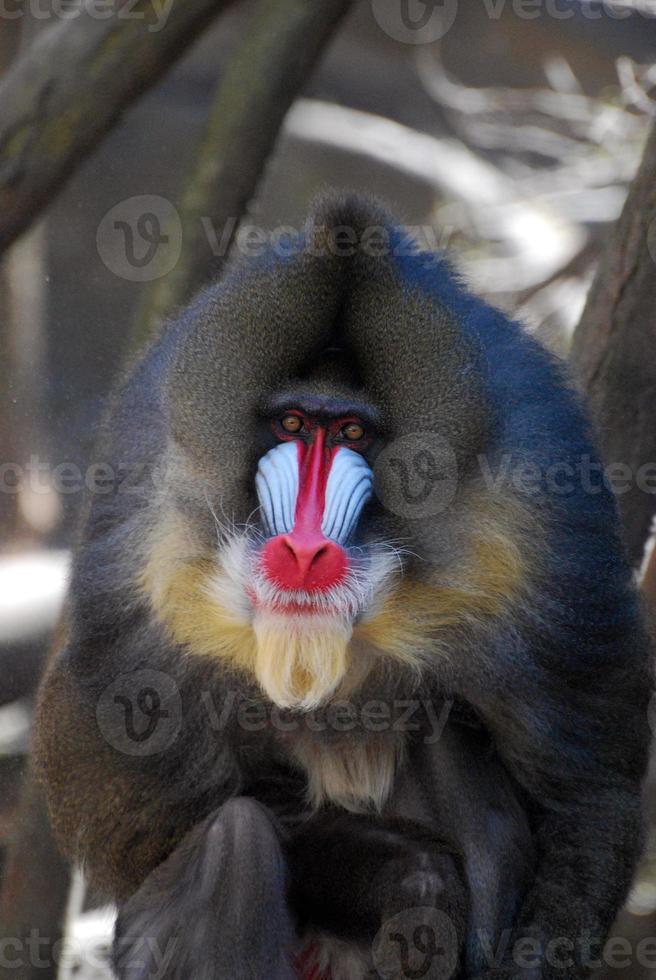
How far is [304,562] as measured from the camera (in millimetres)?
3031

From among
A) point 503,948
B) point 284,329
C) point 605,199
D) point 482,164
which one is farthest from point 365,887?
point 482,164

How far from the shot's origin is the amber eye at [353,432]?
335cm

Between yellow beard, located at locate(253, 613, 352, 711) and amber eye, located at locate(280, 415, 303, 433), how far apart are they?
487 millimetres

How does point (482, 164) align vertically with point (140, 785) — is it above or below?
above

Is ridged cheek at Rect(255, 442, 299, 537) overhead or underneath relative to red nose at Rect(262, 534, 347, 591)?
overhead

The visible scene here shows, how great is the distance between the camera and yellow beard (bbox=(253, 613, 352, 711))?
312cm

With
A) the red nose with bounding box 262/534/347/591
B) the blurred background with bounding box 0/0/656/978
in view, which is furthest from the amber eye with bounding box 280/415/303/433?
the blurred background with bounding box 0/0/656/978

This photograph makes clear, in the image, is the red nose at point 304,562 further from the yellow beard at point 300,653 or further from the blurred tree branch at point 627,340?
the blurred tree branch at point 627,340

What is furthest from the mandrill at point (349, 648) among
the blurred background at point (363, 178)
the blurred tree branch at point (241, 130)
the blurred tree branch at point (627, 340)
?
the blurred background at point (363, 178)

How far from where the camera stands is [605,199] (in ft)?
28.1

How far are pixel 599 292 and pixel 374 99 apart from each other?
13.9 ft

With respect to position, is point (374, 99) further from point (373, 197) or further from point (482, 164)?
point (373, 197)

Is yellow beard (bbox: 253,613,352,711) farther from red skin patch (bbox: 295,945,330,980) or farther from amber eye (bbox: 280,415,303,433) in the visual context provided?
red skin patch (bbox: 295,945,330,980)

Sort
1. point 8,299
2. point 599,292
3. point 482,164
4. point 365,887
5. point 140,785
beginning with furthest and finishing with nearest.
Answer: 1. point 482,164
2. point 8,299
3. point 599,292
4. point 140,785
5. point 365,887
